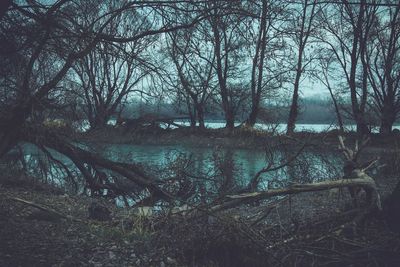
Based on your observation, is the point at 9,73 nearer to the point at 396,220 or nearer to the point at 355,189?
the point at 355,189

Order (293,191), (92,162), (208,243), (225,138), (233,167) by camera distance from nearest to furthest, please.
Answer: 1. (208,243)
2. (293,191)
3. (233,167)
4. (92,162)
5. (225,138)

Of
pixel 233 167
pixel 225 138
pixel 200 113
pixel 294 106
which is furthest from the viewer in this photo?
pixel 294 106

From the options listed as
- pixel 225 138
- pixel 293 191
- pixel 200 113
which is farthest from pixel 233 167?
pixel 225 138

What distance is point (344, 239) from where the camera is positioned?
5156mm

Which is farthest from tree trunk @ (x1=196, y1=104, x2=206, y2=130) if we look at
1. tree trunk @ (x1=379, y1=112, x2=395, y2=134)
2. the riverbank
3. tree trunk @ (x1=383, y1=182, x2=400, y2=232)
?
tree trunk @ (x1=379, y1=112, x2=395, y2=134)

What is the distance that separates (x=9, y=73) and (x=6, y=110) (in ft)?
4.76

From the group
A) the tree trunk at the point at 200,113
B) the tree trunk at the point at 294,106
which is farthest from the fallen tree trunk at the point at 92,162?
the tree trunk at the point at 294,106

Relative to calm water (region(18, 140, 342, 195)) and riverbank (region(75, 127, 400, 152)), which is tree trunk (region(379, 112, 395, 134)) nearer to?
riverbank (region(75, 127, 400, 152))

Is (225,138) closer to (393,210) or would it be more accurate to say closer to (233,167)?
(233,167)

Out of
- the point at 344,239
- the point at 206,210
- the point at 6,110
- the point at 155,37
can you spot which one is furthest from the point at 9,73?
the point at 344,239

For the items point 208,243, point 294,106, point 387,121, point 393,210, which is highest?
point 294,106

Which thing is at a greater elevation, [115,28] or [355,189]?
[115,28]

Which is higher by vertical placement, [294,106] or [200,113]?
[294,106]

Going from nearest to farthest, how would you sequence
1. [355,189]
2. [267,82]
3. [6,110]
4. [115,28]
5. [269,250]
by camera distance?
1. [269,250]
2. [355,189]
3. [115,28]
4. [6,110]
5. [267,82]
